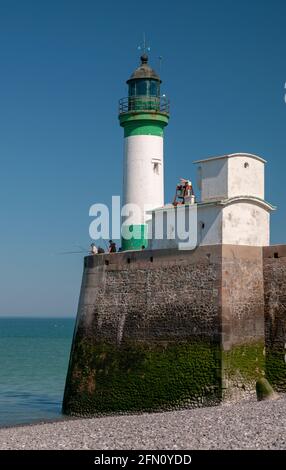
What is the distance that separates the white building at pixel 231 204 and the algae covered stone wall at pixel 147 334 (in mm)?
636

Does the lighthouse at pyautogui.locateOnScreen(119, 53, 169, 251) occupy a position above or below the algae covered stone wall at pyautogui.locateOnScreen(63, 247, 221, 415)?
above

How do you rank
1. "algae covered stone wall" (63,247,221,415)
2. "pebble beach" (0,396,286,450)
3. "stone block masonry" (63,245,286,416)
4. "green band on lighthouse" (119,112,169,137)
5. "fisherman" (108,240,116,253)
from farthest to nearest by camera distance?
1. "green band on lighthouse" (119,112,169,137)
2. "fisherman" (108,240,116,253)
3. "algae covered stone wall" (63,247,221,415)
4. "stone block masonry" (63,245,286,416)
5. "pebble beach" (0,396,286,450)

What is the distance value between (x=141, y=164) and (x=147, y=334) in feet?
19.2

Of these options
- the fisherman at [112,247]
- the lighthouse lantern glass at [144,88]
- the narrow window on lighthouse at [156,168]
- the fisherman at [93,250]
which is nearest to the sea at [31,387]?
the fisherman at [93,250]

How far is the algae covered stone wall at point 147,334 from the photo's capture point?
19.5 meters

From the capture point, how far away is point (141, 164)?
80.5ft

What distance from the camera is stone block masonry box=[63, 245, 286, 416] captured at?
1931 centimetres

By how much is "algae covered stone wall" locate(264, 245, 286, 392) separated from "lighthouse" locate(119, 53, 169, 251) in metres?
5.42

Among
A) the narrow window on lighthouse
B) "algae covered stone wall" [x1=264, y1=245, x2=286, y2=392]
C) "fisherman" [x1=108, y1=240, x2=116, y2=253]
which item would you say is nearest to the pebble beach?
"algae covered stone wall" [x1=264, y1=245, x2=286, y2=392]

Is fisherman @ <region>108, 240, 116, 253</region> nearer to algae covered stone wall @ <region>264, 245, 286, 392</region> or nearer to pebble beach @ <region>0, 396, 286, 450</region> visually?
algae covered stone wall @ <region>264, 245, 286, 392</region>

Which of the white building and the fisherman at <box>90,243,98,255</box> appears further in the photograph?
the fisherman at <box>90,243,98,255</box>
